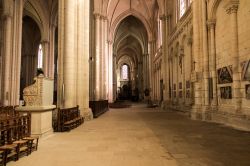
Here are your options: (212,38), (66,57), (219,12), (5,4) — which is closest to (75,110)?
(66,57)

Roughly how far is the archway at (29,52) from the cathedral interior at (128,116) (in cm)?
790

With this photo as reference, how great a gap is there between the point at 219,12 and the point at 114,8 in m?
24.5

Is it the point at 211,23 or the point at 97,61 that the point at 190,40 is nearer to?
the point at 211,23

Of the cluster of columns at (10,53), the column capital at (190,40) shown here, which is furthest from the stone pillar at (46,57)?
the column capital at (190,40)

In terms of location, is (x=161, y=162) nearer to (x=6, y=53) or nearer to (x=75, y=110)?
(x=75, y=110)

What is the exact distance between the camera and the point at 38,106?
6918mm

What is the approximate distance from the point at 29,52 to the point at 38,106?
93.4 feet

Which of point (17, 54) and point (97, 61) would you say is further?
point (97, 61)

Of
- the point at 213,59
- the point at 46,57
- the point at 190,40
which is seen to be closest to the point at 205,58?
the point at 213,59

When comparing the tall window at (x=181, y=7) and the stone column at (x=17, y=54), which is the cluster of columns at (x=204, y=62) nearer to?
the tall window at (x=181, y=7)

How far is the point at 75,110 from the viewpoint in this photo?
1036cm

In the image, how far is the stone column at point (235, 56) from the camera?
9.09 m

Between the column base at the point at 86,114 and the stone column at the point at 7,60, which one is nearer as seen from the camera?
the column base at the point at 86,114

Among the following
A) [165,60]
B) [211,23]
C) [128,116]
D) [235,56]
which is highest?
[211,23]
